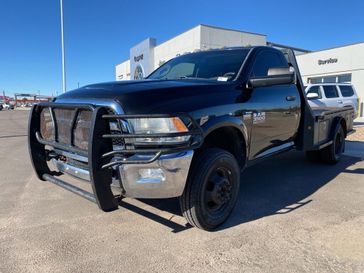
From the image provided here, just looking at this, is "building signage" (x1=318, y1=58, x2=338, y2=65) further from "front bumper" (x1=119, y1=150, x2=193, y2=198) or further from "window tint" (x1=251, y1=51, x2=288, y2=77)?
"front bumper" (x1=119, y1=150, x2=193, y2=198)

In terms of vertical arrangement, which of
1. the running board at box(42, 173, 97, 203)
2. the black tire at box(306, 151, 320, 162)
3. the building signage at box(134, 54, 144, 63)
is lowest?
the black tire at box(306, 151, 320, 162)

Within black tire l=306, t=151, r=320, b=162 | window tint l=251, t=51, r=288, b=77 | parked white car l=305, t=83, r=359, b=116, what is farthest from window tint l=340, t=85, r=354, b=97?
window tint l=251, t=51, r=288, b=77

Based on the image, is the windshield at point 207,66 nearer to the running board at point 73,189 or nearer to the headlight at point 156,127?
the headlight at point 156,127

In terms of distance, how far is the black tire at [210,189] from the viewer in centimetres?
304

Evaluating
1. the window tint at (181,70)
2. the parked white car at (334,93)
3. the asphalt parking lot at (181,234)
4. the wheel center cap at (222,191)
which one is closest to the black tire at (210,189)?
the wheel center cap at (222,191)

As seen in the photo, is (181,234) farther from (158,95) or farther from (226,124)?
(158,95)

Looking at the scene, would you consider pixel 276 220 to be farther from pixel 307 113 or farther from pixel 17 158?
pixel 17 158

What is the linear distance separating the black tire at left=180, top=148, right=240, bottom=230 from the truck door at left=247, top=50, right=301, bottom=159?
64 centimetres

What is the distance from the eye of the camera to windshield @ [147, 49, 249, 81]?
13.1 ft

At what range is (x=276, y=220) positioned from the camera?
12.0 ft

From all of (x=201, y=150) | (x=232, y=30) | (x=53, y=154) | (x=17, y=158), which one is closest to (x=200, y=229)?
(x=201, y=150)

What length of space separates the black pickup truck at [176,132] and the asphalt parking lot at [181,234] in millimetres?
357

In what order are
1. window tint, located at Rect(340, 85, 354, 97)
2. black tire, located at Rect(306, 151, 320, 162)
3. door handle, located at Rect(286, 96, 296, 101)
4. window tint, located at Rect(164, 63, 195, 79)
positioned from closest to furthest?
1. window tint, located at Rect(164, 63, 195, 79)
2. door handle, located at Rect(286, 96, 296, 101)
3. black tire, located at Rect(306, 151, 320, 162)
4. window tint, located at Rect(340, 85, 354, 97)

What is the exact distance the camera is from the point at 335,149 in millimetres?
6418
